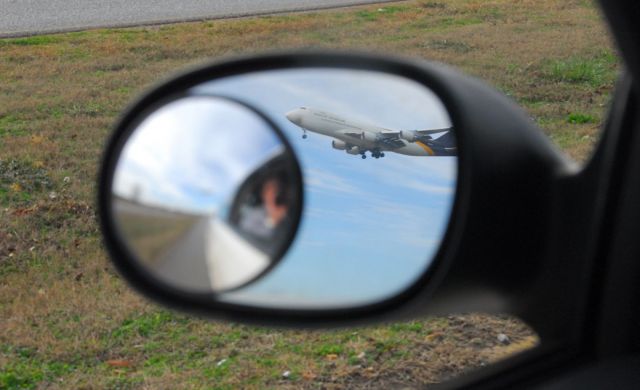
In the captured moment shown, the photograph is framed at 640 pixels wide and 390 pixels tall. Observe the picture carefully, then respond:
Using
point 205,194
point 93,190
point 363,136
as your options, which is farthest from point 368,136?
point 93,190

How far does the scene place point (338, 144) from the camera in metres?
1.58

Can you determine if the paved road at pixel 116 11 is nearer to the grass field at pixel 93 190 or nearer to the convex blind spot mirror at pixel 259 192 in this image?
the grass field at pixel 93 190

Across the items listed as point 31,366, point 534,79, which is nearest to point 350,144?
point 31,366

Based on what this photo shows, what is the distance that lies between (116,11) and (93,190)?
8.01 m

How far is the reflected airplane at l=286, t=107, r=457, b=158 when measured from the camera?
158cm

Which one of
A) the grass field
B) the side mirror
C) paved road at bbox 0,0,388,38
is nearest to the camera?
the side mirror

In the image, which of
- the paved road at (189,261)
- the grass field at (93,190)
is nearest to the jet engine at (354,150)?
the paved road at (189,261)

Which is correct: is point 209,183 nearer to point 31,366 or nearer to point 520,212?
point 520,212

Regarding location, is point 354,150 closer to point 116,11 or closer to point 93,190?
point 93,190

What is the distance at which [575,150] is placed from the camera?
4.90 m

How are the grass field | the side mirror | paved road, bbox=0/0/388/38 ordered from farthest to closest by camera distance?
paved road, bbox=0/0/388/38, the grass field, the side mirror

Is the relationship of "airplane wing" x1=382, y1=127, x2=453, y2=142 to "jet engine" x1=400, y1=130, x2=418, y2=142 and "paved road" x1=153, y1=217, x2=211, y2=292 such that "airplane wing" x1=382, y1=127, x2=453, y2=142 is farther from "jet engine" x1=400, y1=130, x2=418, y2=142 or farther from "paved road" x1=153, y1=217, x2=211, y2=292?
"paved road" x1=153, y1=217, x2=211, y2=292

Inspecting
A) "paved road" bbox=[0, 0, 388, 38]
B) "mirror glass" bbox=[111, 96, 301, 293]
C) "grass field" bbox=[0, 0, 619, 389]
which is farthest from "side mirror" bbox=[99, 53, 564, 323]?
"paved road" bbox=[0, 0, 388, 38]

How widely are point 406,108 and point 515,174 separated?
0.30 meters
